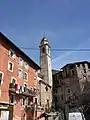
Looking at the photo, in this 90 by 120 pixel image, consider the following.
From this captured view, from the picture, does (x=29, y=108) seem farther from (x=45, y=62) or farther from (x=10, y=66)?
(x=45, y=62)

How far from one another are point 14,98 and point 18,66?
668 cm

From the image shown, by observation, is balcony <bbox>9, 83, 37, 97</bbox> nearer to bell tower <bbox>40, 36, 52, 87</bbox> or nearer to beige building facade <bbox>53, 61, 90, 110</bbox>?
bell tower <bbox>40, 36, 52, 87</bbox>

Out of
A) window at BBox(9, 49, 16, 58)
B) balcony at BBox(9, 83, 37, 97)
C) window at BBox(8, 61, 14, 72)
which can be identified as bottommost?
balcony at BBox(9, 83, 37, 97)

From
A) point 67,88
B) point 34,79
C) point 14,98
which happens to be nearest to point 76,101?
point 67,88

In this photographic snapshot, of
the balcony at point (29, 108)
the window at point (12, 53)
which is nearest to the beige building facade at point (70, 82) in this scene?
the balcony at point (29, 108)

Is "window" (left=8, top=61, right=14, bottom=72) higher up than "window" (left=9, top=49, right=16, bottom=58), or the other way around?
"window" (left=9, top=49, right=16, bottom=58)

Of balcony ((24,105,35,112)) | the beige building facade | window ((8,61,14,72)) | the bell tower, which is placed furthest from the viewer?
the bell tower

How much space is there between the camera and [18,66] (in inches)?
1410

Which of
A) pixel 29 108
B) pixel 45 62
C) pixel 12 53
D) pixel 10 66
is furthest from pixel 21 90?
pixel 45 62

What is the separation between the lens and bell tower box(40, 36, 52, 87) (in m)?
59.0

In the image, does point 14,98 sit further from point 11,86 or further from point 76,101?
point 76,101

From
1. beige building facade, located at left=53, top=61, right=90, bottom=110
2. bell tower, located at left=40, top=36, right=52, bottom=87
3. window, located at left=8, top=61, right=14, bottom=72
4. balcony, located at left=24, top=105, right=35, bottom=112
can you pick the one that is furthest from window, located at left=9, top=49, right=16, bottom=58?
beige building facade, located at left=53, top=61, right=90, bottom=110

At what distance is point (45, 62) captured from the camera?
62375 mm

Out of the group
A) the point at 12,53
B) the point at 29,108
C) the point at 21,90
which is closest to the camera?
the point at 12,53
